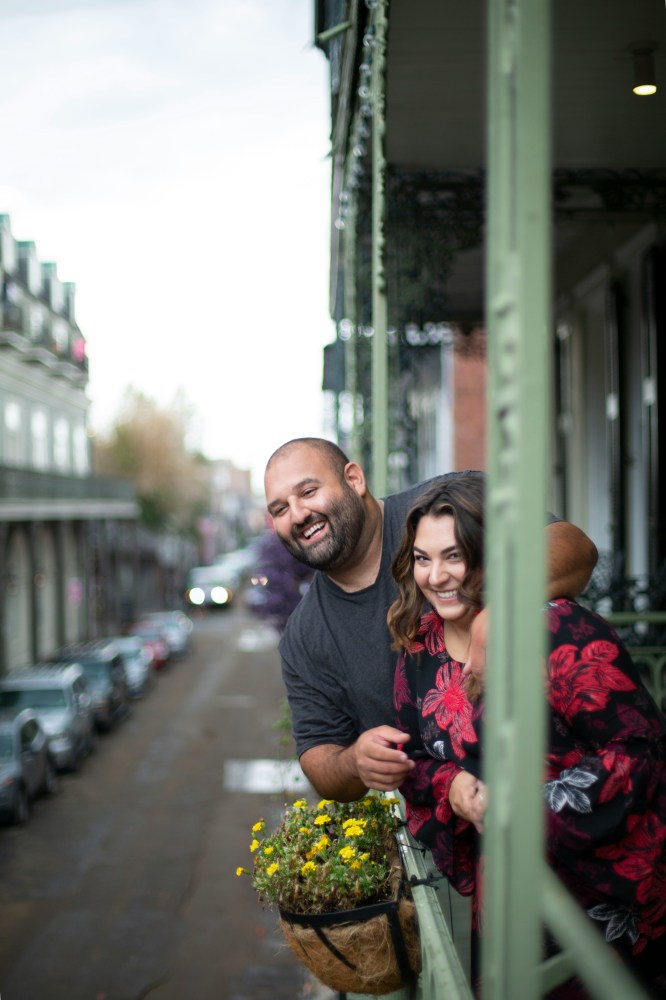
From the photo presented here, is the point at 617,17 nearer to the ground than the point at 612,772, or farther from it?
farther from it

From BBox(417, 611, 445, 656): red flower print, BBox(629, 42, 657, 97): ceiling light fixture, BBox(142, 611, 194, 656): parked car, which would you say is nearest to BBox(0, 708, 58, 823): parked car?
BBox(629, 42, 657, 97): ceiling light fixture

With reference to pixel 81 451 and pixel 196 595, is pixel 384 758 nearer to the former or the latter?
pixel 81 451

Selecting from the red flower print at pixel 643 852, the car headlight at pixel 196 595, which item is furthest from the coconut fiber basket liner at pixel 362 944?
the car headlight at pixel 196 595

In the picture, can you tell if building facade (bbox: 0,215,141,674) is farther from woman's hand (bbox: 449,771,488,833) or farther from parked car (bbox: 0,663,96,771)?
woman's hand (bbox: 449,771,488,833)

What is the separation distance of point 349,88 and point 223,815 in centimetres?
1144

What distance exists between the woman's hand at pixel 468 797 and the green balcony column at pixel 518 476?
24.9 inches

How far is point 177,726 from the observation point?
72.5 ft

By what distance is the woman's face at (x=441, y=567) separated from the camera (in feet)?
8.03

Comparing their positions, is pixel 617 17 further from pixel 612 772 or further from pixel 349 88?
pixel 612 772

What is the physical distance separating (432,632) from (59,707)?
16307 mm

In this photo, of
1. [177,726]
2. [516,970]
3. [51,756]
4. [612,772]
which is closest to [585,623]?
[612,772]

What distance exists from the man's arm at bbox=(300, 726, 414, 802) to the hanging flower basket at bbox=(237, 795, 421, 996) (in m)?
0.11

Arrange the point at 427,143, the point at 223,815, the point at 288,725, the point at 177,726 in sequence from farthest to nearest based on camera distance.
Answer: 1. the point at 177,726
2. the point at 223,815
3. the point at 288,725
4. the point at 427,143

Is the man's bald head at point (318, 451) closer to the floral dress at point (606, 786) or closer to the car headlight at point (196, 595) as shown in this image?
the floral dress at point (606, 786)
